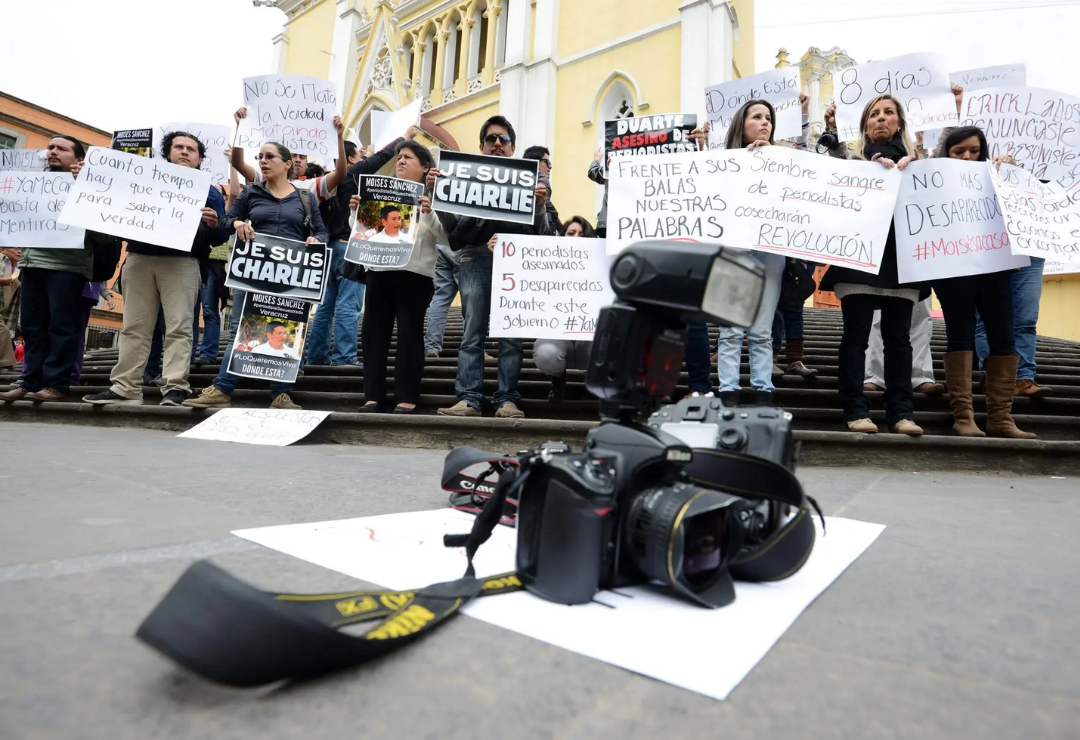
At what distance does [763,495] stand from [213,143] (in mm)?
6324

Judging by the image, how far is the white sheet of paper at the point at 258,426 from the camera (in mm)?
3680

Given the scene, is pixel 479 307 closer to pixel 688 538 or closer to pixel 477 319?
pixel 477 319

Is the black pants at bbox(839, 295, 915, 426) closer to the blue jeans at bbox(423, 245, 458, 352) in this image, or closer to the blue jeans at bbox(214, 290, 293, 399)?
the blue jeans at bbox(423, 245, 458, 352)

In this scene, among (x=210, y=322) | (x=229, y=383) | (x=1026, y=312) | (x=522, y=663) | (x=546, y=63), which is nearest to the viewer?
(x=522, y=663)

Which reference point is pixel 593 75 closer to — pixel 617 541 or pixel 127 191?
pixel 127 191

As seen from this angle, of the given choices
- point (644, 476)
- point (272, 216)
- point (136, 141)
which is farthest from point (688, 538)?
point (136, 141)

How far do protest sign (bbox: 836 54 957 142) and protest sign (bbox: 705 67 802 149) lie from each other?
35cm

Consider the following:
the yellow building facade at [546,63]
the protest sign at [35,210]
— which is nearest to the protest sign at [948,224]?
the protest sign at [35,210]

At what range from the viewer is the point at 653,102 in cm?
1365

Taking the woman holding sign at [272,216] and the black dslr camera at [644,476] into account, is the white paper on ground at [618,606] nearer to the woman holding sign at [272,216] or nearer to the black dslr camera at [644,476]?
the black dslr camera at [644,476]

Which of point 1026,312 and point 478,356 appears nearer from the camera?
point 478,356

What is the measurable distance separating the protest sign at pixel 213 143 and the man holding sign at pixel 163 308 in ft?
4.37

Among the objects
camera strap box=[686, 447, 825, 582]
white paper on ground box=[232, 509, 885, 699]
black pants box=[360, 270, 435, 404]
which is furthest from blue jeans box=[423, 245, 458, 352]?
camera strap box=[686, 447, 825, 582]

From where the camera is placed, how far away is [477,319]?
13.5 feet
